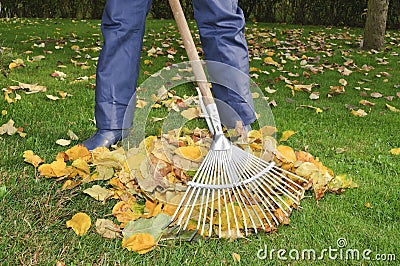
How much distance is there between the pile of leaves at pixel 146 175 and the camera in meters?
1.74

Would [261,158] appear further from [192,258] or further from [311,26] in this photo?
[311,26]

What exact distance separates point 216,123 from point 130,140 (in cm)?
51

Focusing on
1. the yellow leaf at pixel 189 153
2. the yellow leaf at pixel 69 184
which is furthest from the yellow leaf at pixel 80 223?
the yellow leaf at pixel 189 153

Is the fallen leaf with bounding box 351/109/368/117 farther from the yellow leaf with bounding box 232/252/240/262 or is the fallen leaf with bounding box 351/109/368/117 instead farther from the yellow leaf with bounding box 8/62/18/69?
the yellow leaf with bounding box 8/62/18/69

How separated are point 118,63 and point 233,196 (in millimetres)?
898

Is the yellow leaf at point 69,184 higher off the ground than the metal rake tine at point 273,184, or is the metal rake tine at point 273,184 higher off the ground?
the metal rake tine at point 273,184

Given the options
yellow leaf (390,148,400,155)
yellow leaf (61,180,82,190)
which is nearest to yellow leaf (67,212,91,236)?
yellow leaf (61,180,82,190)

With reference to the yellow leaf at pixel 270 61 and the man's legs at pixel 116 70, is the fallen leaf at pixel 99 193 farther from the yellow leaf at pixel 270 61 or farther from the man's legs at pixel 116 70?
the yellow leaf at pixel 270 61

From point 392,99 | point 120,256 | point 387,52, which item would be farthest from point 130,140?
point 387,52

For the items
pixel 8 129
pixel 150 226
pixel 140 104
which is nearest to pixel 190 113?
pixel 140 104

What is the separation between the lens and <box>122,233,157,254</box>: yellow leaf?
5.44 feet

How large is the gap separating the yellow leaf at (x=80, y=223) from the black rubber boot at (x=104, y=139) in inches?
25.1

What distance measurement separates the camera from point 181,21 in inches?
78.3

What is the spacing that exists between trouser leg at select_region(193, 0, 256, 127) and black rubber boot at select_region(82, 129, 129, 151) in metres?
0.47
